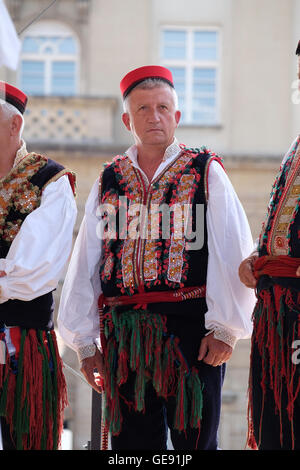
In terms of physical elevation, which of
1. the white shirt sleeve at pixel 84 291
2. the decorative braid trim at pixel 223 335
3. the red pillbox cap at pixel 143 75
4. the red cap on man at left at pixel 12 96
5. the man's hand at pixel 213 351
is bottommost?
the man's hand at pixel 213 351

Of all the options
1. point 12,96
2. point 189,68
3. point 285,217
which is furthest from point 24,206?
point 189,68

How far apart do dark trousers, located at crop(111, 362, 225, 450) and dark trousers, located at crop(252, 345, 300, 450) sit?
0.19 meters

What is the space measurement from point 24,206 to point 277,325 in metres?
A: 1.11

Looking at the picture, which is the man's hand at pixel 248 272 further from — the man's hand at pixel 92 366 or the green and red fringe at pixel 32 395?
the green and red fringe at pixel 32 395

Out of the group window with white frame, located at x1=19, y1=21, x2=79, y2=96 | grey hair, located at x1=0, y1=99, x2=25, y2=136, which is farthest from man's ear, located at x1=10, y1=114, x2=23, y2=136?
window with white frame, located at x1=19, y1=21, x2=79, y2=96

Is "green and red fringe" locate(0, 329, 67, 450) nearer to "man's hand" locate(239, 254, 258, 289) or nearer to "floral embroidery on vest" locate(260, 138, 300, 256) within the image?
"man's hand" locate(239, 254, 258, 289)

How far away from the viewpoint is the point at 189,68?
11438 millimetres

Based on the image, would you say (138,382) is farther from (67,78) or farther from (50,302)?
(67,78)

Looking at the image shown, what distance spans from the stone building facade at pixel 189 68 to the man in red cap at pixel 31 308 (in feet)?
25.0

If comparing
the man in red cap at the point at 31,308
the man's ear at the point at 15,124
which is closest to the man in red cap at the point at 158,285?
the man in red cap at the point at 31,308

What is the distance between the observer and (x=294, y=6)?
1108cm

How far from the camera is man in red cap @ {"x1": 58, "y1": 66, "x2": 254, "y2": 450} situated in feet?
8.98

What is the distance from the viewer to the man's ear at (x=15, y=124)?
3119 millimetres
